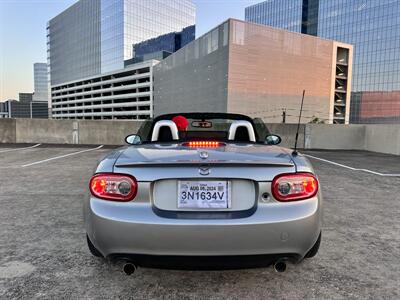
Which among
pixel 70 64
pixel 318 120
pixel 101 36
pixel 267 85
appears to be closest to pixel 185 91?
pixel 267 85

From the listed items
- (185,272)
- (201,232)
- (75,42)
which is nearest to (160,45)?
(75,42)

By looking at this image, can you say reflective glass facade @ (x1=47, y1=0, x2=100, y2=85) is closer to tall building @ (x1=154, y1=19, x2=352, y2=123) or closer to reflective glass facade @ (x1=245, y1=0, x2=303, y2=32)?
Result: reflective glass facade @ (x1=245, y1=0, x2=303, y2=32)

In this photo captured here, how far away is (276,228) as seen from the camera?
195 centimetres

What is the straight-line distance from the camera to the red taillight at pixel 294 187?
2.05m

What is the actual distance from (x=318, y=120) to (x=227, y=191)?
205ft

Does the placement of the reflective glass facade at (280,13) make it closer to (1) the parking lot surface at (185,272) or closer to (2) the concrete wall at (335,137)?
(2) the concrete wall at (335,137)

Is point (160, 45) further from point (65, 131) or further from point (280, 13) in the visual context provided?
point (65, 131)

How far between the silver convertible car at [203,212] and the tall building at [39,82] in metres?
202

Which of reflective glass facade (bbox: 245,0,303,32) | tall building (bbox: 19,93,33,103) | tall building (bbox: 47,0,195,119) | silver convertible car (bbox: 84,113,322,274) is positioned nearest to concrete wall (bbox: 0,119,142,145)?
silver convertible car (bbox: 84,113,322,274)

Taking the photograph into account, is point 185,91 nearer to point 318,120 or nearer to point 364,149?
point 318,120

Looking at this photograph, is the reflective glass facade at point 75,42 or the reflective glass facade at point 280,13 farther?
the reflective glass facade at point 75,42

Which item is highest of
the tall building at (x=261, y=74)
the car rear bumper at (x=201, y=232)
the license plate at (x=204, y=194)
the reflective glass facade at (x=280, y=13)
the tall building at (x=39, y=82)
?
the reflective glass facade at (x=280, y=13)

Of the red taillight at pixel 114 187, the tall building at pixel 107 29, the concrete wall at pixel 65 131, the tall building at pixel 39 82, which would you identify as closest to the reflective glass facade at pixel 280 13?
the tall building at pixel 107 29

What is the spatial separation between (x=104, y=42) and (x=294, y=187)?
4492 inches
